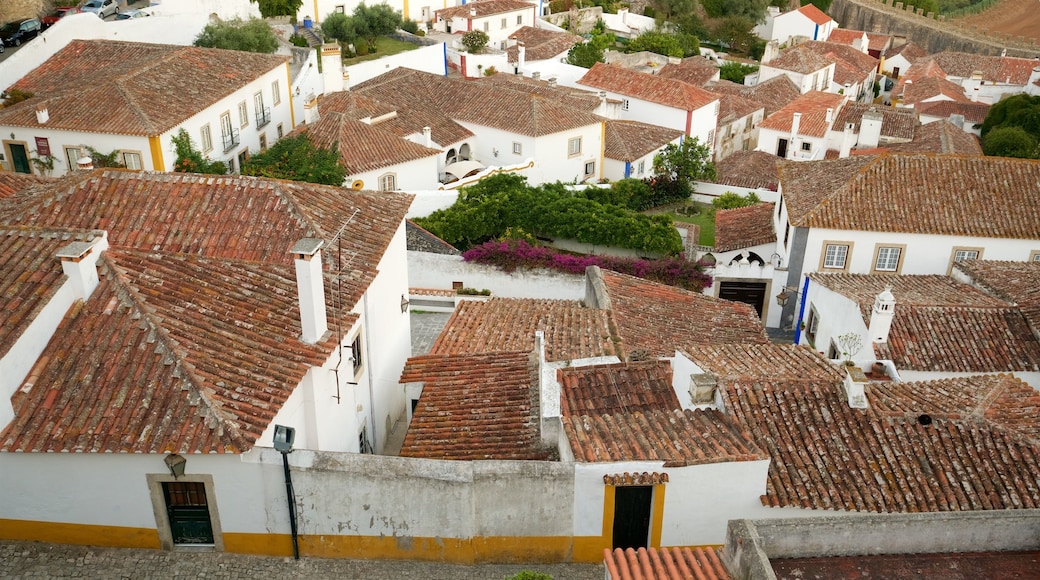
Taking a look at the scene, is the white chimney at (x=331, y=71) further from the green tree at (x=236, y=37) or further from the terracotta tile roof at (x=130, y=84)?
the terracotta tile roof at (x=130, y=84)

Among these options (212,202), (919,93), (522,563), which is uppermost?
(212,202)

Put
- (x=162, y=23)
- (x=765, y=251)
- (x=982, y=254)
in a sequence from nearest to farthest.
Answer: (x=982, y=254) < (x=765, y=251) < (x=162, y=23)

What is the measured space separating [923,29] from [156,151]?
77985 millimetres

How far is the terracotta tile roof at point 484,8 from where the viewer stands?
6525 centimetres

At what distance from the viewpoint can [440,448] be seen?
13.8 meters

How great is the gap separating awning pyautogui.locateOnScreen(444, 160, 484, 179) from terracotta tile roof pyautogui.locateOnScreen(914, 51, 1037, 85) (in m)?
40.4

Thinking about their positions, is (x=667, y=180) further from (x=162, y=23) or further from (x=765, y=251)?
(x=162, y=23)

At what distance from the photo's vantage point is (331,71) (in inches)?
1617

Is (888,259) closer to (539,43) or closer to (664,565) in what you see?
(664,565)

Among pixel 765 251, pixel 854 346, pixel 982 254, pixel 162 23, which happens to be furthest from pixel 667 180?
pixel 162 23

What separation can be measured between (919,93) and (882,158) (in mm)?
36358

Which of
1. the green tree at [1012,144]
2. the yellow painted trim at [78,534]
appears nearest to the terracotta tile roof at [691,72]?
the green tree at [1012,144]

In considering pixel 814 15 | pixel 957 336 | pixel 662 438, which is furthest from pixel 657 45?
pixel 662 438

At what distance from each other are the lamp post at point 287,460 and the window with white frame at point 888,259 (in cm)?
1907
